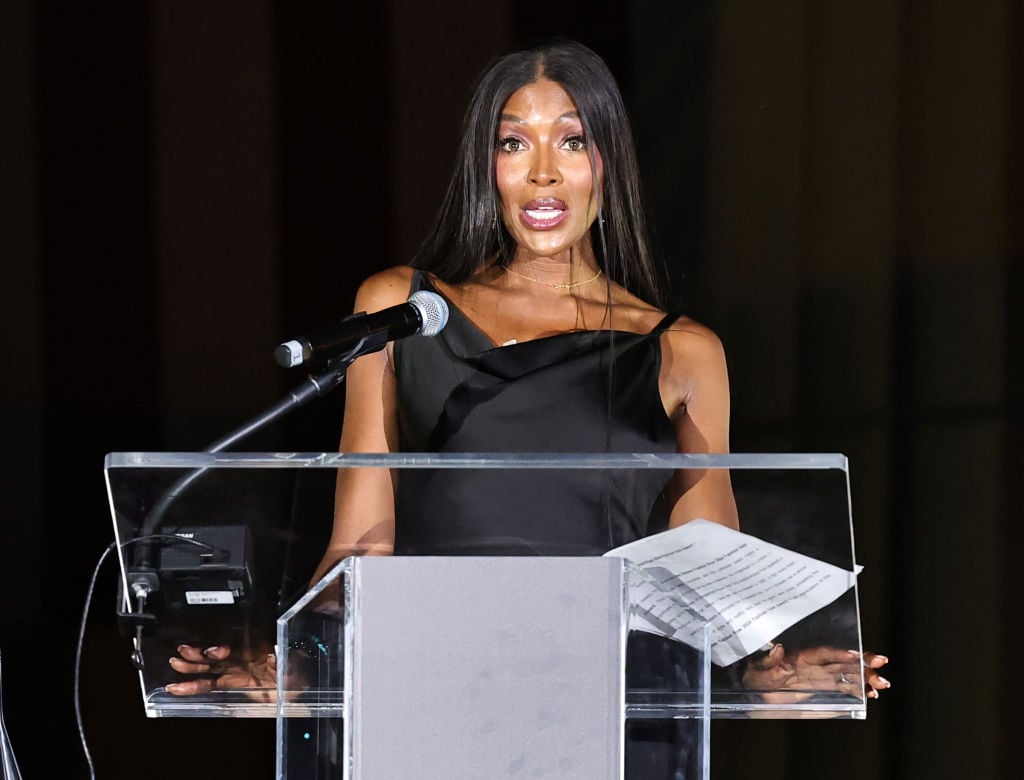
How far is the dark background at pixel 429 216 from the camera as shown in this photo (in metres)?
A: 2.59

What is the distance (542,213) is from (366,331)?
868 millimetres

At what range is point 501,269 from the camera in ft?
7.37

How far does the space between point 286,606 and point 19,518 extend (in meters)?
1.52

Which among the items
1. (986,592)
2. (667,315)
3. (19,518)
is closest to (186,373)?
(19,518)

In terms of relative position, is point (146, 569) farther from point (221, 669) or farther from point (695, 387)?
point (695, 387)

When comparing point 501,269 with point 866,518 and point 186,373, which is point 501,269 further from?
point 866,518

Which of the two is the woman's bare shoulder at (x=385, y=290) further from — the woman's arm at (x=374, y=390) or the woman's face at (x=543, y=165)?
the woman's face at (x=543, y=165)

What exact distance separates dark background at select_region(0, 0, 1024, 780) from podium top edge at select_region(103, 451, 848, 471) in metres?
1.50

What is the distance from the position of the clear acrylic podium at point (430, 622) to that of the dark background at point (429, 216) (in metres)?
1.44

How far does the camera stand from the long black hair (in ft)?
7.06

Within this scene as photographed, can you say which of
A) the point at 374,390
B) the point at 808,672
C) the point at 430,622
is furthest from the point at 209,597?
the point at 374,390

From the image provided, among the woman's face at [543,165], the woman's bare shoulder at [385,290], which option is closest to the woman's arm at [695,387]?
the woman's face at [543,165]

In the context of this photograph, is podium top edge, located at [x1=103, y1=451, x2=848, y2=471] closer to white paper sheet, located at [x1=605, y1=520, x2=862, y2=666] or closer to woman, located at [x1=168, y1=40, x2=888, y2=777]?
white paper sheet, located at [x1=605, y1=520, x2=862, y2=666]

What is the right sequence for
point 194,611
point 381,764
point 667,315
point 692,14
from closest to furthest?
point 381,764, point 194,611, point 667,315, point 692,14
